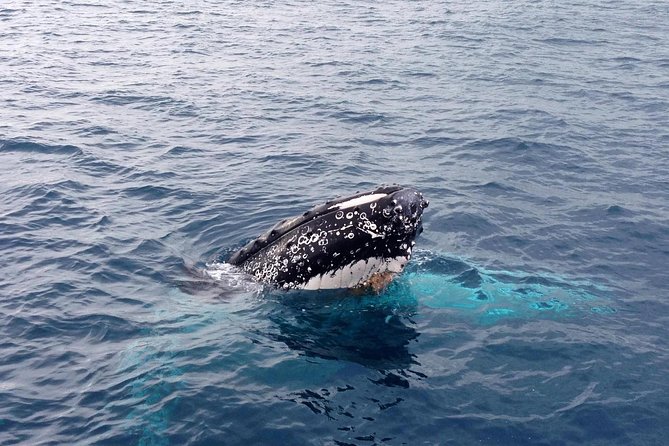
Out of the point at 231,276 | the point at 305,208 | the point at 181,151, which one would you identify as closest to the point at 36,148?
the point at 181,151

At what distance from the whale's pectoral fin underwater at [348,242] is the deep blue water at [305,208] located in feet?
1.60

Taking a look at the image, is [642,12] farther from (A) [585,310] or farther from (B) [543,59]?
(A) [585,310]

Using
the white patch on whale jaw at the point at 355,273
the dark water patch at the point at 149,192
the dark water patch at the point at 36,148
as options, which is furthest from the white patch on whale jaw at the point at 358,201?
the dark water patch at the point at 36,148

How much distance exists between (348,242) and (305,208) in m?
6.72

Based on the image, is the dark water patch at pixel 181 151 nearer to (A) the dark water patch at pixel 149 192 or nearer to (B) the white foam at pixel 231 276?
(A) the dark water patch at pixel 149 192

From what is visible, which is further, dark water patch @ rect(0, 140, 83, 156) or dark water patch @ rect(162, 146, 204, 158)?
dark water patch @ rect(162, 146, 204, 158)

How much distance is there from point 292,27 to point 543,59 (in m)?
13.7

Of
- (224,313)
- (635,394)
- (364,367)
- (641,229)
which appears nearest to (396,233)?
(364,367)

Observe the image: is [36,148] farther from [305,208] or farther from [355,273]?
[355,273]

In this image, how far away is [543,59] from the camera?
3400 cm

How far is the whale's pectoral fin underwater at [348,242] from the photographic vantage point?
11375mm

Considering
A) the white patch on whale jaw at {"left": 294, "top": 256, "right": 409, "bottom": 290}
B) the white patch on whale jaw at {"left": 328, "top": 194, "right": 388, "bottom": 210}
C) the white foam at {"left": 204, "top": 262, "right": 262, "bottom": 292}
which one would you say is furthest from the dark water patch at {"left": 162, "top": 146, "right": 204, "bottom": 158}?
the white patch on whale jaw at {"left": 328, "top": 194, "right": 388, "bottom": 210}

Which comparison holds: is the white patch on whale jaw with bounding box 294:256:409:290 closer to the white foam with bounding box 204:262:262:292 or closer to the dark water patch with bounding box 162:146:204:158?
the white foam with bounding box 204:262:262:292

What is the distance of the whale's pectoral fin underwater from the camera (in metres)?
11.4
